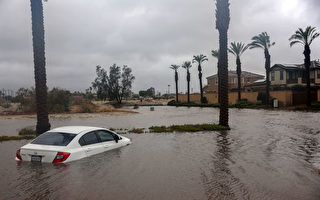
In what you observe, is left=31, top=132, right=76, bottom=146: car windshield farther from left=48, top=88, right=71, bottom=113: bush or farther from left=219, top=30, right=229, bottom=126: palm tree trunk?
left=48, top=88, right=71, bottom=113: bush

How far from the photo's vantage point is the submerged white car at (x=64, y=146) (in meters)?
7.78

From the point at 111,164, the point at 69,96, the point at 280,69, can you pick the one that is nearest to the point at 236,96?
the point at 280,69

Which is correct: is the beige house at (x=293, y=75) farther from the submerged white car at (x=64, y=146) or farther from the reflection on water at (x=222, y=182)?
the submerged white car at (x=64, y=146)

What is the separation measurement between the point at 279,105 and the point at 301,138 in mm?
32454

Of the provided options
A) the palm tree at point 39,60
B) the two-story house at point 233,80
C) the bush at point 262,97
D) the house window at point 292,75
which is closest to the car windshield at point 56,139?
the palm tree at point 39,60

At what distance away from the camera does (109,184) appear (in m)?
6.79

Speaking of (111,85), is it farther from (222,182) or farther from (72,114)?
(222,182)

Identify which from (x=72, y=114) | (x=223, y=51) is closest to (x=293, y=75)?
(x=223, y=51)

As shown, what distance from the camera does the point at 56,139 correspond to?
331 inches

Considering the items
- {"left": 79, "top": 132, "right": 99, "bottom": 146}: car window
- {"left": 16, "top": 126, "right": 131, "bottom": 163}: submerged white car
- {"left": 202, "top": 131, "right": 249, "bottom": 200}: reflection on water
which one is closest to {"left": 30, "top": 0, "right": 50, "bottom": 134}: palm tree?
{"left": 16, "top": 126, "right": 131, "bottom": 163}: submerged white car

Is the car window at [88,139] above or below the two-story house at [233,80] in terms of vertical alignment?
below

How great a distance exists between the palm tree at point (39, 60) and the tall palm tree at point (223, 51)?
1134 cm

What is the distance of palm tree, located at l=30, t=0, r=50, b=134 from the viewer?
15.6 meters

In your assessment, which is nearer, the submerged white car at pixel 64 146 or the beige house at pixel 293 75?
the submerged white car at pixel 64 146
